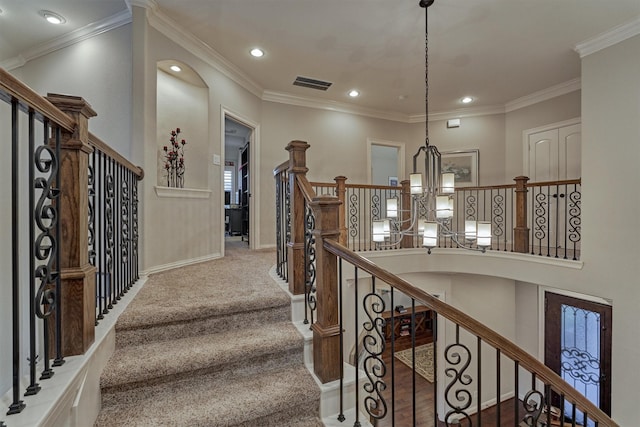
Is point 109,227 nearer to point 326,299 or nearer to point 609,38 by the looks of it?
point 326,299

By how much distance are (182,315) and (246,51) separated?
3.48 m

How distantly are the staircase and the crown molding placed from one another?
10.0 ft

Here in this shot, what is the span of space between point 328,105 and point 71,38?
12.5ft

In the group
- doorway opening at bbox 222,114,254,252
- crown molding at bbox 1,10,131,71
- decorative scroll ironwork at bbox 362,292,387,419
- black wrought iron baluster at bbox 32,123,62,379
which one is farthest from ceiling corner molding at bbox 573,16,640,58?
crown molding at bbox 1,10,131,71

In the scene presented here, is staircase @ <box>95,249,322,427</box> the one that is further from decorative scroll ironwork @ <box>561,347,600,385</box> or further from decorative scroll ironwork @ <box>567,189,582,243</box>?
decorative scroll ironwork @ <box>561,347,600,385</box>

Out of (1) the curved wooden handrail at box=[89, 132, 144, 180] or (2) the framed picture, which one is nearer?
(1) the curved wooden handrail at box=[89, 132, 144, 180]

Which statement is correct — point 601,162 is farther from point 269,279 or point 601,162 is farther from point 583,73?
point 269,279

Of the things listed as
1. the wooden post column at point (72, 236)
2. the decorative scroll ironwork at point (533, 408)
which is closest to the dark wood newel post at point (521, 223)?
the decorative scroll ironwork at point (533, 408)

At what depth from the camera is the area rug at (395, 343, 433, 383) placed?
6.28m

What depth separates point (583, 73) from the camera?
12.0 feet

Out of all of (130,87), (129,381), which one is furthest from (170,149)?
(129,381)

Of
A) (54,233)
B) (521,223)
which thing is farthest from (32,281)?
(521,223)

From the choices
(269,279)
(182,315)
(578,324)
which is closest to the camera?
(182,315)

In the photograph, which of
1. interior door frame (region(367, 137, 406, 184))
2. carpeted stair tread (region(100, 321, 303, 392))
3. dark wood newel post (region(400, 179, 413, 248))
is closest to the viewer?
carpeted stair tread (region(100, 321, 303, 392))
